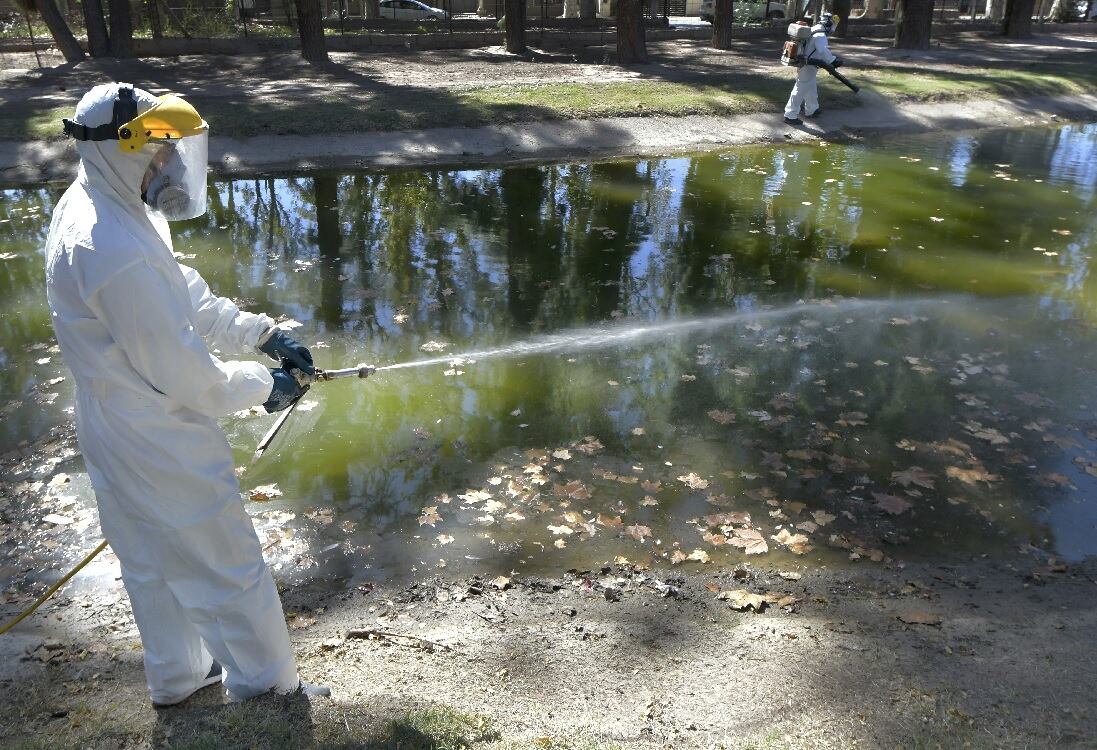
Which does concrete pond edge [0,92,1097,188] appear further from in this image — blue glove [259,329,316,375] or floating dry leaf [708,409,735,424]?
blue glove [259,329,316,375]

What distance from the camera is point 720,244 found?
37.0ft

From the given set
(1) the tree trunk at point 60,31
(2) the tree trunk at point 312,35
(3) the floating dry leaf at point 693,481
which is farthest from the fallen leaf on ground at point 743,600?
(1) the tree trunk at point 60,31

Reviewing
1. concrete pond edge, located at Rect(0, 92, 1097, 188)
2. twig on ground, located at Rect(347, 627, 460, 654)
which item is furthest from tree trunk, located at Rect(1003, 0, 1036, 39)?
twig on ground, located at Rect(347, 627, 460, 654)

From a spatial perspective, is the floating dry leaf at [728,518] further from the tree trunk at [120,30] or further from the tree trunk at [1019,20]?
the tree trunk at [1019,20]

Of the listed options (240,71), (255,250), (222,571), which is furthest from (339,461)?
(240,71)

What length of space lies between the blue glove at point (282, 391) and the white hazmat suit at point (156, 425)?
0.42ft

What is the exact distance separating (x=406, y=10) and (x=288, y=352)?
3754cm

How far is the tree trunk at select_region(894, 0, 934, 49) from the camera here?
29.5 metres

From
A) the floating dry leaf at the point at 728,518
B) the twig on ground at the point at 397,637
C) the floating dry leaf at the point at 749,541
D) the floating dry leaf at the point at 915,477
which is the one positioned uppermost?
the twig on ground at the point at 397,637

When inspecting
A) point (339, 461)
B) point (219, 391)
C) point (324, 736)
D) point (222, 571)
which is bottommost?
point (339, 461)

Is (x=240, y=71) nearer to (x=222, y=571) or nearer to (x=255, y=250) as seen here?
(x=255, y=250)

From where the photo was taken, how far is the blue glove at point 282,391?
3564mm

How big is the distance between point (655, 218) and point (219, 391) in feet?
32.0

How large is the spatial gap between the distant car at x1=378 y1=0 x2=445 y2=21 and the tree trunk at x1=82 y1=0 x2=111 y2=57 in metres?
14.9
